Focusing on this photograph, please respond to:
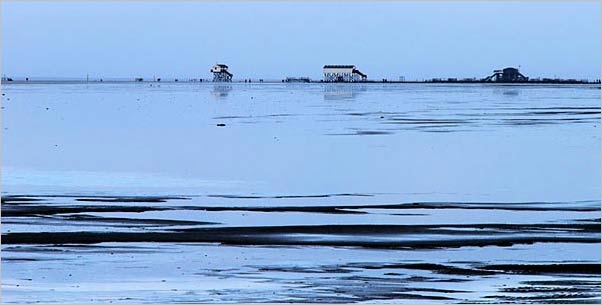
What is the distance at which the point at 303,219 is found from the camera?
12.7 meters

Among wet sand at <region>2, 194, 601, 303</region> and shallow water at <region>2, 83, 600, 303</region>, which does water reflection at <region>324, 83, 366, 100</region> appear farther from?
wet sand at <region>2, 194, 601, 303</region>

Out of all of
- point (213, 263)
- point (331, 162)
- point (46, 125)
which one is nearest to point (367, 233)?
point (213, 263)

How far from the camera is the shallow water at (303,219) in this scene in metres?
9.27

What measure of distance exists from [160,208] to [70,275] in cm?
386

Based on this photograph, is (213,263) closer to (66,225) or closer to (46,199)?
(66,225)

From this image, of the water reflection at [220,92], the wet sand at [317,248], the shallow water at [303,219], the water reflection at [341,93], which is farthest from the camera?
the water reflection at [220,92]

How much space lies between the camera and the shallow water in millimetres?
9273

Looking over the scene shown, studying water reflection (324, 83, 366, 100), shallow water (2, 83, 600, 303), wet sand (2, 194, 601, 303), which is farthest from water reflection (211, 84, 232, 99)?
wet sand (2, 194, 601, 303)

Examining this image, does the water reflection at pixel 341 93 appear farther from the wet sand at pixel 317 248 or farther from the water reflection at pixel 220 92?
the wet sand at pixel 317 248

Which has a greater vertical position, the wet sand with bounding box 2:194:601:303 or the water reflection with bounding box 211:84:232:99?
the wet sand with bounding box 2:194:601:303

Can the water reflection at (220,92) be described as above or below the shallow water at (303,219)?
below

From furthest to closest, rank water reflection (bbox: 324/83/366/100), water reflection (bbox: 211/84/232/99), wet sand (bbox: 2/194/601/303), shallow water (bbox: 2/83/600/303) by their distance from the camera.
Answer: water reflection (bbox: 211/84/232/99)
water reflection (bbox: 324/83/366/100)
shallow water (bbox: 2/83/600/303)
wet sand (bbox: 2/194/601/303)

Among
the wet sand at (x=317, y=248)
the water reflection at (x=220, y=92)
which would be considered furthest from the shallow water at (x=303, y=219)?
the water reflection at (x=220, y=92)

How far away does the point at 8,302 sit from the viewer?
869 centimetres
